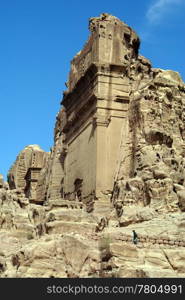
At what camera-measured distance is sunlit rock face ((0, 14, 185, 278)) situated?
17.8 meters

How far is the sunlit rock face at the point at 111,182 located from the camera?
17781 millimetres

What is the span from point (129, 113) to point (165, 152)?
2660 millimetres

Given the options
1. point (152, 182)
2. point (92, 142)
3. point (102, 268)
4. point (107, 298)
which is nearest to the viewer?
point (107, 298)

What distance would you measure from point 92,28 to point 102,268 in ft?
47.2

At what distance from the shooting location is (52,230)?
775 inches

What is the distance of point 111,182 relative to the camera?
26344mm

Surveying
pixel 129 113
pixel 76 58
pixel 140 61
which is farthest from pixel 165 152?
pixel 76 58

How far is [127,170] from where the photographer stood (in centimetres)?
2630

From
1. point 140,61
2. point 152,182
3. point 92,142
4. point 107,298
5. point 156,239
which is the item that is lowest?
point 107,298

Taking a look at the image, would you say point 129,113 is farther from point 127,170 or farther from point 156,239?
point 156,239

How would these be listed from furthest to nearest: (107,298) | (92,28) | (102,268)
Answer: (92,28), (102,268), (107,298)

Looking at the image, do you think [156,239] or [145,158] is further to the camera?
[145,158]

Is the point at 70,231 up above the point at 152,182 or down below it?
below

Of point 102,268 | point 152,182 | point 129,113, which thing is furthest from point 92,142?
point 102,268
